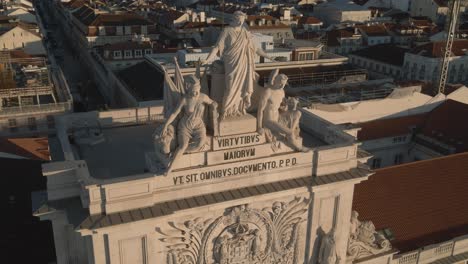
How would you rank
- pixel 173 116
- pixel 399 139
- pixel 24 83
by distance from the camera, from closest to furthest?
1. pixel 173 116
2. pixel 399 139
3. pixel 24 83

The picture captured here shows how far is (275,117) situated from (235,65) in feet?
10.1

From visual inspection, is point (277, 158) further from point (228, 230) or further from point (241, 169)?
point (228, 230)

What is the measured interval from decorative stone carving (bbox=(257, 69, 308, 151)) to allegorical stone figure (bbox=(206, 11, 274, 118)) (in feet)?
2.92

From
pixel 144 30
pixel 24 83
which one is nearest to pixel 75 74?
pixel 144 30

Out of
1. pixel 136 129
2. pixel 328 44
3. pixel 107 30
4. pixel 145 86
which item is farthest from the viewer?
pixel 328 44

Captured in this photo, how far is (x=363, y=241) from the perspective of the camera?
1059 inches

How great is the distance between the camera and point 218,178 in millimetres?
20984

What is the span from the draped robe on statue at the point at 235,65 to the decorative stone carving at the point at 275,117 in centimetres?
93

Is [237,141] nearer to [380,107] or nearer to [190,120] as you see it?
[190,120]

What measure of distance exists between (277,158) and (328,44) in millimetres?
97105

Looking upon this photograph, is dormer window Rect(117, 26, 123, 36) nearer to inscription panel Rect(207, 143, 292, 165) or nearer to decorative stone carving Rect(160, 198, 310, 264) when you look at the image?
inscription panel Rect(207, 143, 292, 165)

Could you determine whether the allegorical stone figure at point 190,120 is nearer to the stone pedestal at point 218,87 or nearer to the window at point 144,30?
the stone pedestal at point 218,87

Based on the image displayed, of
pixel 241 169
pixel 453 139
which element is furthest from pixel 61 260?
pixel 453 139

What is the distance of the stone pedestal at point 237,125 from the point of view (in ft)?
68.8
